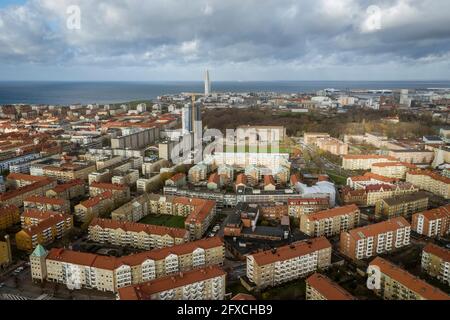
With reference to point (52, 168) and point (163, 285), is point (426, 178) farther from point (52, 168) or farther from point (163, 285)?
Result: point (52, 168)

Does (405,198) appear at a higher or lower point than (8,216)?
higher

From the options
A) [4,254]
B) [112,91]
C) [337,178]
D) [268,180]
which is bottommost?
[337,178]

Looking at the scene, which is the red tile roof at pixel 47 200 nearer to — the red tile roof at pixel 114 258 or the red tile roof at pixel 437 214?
the red tile roof at pixel 114 258

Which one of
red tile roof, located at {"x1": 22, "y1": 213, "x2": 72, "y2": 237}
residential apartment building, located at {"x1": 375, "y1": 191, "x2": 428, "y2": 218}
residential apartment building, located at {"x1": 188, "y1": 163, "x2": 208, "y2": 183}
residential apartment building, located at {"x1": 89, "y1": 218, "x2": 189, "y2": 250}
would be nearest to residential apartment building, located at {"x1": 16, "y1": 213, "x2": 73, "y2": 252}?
red tile roof, located at {"x1": 22, "y1": 213, "x2": 72, "y2": 237}

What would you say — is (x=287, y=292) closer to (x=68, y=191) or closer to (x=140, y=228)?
(x=140, y=228)

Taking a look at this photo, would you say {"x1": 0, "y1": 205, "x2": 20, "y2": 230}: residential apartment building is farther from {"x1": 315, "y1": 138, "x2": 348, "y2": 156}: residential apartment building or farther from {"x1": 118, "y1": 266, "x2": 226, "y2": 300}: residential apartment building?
{"x1": 315, "y1": 138, "x2": 348, "y2": 156}: residential apartment building

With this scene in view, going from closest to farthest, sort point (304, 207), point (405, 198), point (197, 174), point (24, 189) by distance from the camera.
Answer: point (304, 207) < point (405, 198) < point (24, 189) < point (197, 174)

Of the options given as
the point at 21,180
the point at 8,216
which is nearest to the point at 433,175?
the point at 8,216
